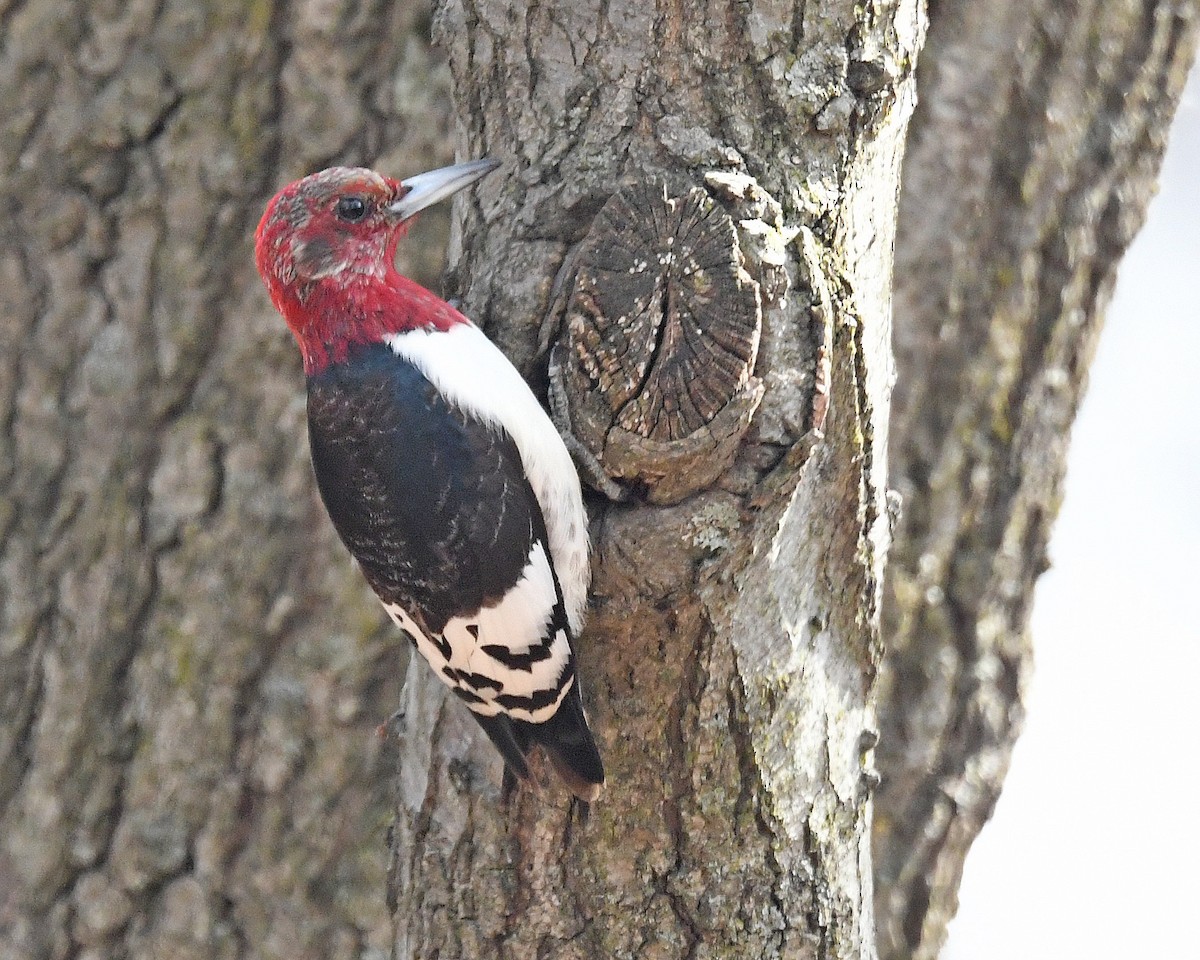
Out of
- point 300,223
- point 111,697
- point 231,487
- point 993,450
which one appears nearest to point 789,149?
point 300,223

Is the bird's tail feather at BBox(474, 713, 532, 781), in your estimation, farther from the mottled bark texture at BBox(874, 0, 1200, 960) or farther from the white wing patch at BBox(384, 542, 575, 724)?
the mottled bark texture at BBox(874, 0, 1200, 960)

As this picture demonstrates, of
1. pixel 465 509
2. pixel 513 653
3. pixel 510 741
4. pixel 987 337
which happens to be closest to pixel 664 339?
pixel 465 509

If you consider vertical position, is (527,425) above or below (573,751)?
above

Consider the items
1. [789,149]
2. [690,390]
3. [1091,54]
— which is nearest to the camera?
[690,390]

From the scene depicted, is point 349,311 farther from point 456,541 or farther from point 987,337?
point 987,337

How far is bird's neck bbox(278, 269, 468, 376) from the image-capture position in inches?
98.3

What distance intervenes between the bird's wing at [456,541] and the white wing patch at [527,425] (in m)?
0.03

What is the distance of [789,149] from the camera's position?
2148mm

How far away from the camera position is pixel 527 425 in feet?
7.14

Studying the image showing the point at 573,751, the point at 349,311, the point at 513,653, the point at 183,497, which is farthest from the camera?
the point at 183,497

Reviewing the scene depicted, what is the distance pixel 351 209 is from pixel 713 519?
1.07 m

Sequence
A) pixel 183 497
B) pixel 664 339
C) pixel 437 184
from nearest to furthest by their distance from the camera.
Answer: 1. pixel 664 339
2. pixel 437 184
3. pixel 183 497

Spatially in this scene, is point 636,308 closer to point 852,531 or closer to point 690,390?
point 690,390

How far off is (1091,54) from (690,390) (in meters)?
2.14
